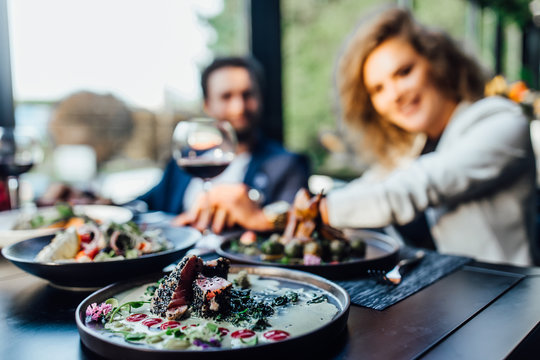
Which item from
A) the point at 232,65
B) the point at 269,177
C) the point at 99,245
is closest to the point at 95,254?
the point at 99,245

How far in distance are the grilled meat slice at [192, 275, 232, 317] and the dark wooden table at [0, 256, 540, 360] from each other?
6.6 inches

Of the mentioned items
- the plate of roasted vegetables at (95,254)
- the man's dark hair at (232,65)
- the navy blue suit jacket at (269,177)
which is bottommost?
the navy blue suit jacket at (269,177)

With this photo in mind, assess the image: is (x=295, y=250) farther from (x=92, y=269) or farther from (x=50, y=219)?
(x=50, y=219)

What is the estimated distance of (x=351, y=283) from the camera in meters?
0.98

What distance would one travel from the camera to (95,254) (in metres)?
1.02

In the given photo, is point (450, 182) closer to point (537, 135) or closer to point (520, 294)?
point (520, 294)

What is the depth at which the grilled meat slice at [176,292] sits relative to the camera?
27.9 inches

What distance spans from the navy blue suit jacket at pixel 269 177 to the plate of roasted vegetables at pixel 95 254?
164 centimetres

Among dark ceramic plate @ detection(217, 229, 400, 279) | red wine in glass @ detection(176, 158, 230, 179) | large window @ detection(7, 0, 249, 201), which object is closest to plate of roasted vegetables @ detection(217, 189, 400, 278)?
dark ceramic plate @ detection(217, 229, 400, 279)

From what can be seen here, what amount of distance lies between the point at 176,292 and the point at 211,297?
0.20ft

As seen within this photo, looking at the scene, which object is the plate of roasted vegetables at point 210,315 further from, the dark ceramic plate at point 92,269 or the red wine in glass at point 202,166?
the red wine in glass at point 202,166

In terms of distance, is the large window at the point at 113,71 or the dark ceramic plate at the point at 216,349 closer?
the dark ceramic plate at the point at 216,349

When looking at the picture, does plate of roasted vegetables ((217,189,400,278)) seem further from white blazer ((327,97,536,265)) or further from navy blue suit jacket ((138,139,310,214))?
navy blue suit jacket ((138,139,310,214))

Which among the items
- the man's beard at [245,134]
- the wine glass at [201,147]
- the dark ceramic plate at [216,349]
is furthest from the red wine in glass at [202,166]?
the man's beard at [245,134]
